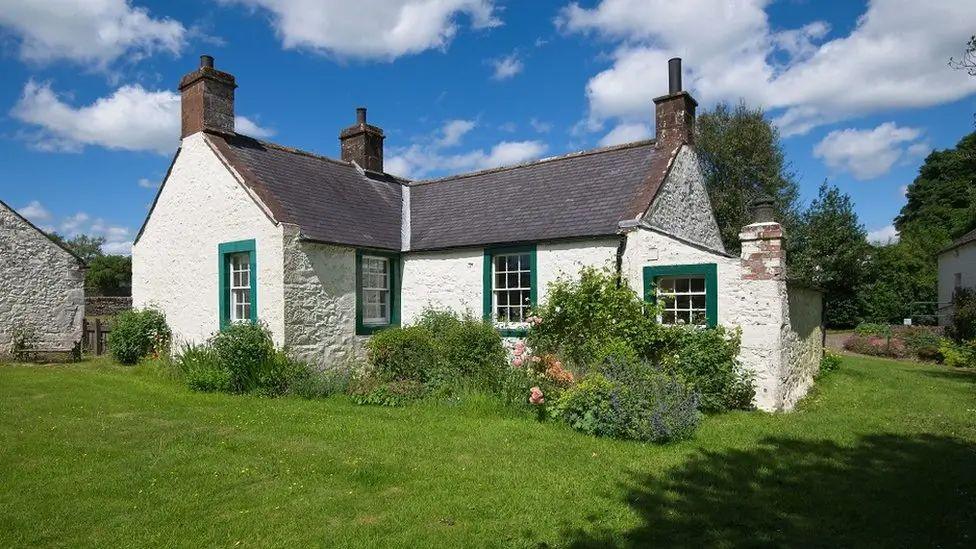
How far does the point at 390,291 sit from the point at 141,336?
6389 mm

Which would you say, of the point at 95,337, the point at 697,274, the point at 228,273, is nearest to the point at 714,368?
the point at 697,274

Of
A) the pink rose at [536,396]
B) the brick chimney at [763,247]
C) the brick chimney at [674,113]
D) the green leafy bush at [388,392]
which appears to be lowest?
the green leafy bush at [388,392]

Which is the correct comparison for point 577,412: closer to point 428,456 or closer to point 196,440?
point 428,456

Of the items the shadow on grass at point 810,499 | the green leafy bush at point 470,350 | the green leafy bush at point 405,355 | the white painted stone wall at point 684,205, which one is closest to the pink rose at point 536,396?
the green leafy bush at point 470,350

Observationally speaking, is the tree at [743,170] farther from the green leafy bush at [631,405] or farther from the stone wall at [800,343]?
the green leafy bush at [631,405]

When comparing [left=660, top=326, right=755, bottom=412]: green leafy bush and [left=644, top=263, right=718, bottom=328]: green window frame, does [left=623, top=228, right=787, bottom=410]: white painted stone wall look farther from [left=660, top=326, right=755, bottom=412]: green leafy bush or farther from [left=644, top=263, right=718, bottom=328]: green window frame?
[left=660, top=326, right=755, bottom=412]: green leafy bush

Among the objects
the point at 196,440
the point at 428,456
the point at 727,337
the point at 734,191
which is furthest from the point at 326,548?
the point at 734,191

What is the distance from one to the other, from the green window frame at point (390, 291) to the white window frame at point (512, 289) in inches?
109

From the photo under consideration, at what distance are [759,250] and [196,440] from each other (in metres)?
9.07

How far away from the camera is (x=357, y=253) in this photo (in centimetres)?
1388

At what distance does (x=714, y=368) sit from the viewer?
995 centimetres

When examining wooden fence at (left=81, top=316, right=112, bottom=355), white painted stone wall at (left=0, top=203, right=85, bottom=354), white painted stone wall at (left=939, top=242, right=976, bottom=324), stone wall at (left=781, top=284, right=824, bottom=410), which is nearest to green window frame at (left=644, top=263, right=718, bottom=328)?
stone wall at (left=781, top=284, right=824, bottom=410)

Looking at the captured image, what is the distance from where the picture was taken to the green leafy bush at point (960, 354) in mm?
17094

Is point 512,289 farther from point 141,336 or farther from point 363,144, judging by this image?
point 141,336
